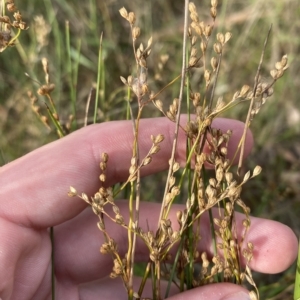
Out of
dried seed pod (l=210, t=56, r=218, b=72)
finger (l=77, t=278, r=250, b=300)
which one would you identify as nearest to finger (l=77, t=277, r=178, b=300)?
finger (l=77, t=278, r=250, b=300)

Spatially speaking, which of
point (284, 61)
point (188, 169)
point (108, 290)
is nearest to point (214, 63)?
point (284, 61)

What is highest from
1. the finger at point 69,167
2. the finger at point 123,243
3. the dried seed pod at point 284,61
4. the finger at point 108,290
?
the dried seed pod at point 284,61

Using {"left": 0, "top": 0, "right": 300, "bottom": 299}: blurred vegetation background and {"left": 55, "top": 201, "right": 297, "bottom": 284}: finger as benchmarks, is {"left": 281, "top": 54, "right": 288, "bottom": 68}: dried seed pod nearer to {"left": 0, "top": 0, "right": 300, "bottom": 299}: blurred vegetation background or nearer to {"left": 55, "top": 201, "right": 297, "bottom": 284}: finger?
{"left": 55, "top": 201, "right": 297, "bottom": 284}: finger

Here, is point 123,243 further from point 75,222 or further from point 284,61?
point 284,61

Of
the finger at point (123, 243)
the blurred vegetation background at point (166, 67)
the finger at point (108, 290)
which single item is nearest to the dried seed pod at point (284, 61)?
the finger at point (123, 243)

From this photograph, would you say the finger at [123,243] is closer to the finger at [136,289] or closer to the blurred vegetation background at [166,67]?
the finger at [136,289]

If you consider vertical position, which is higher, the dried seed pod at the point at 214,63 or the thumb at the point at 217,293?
the dried seed pod at the point at 214,63

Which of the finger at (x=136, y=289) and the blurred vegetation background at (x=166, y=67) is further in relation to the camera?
the blurred vegetation background at (x=166, y=67)
